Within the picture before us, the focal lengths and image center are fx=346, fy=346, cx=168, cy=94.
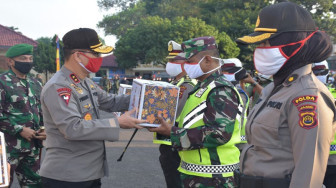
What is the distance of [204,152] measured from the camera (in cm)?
284

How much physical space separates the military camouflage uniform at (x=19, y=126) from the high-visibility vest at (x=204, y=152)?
7.15 ft

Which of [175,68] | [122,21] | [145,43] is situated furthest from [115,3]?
[175,68]

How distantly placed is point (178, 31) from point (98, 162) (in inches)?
1195

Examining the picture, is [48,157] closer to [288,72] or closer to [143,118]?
[143,118]

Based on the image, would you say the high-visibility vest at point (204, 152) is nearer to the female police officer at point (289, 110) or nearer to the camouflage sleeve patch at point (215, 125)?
the camouflage sleeve patch at point (215, 125)

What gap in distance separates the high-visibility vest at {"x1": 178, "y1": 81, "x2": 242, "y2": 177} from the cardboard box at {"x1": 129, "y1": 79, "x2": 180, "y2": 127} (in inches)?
6.2

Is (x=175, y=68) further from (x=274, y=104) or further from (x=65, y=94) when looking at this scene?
(x=274, y=104)

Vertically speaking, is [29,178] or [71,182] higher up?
[71,182]

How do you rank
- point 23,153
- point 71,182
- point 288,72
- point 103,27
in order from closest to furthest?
1. point 288,72
2. point 71,182
3. point 23,153
4. point 103,27

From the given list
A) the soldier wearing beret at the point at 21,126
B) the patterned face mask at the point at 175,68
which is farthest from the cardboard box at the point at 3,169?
the patterned face mask at the point at 175,68

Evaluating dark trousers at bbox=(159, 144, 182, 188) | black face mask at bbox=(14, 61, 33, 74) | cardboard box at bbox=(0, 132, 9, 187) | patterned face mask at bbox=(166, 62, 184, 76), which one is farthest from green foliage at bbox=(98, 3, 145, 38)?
cardboard box at bbox=(0, 132, 9, 187)

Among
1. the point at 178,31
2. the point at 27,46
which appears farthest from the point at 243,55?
the point at 27,46

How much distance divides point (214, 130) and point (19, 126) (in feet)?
8.28

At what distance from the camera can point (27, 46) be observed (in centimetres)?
470
